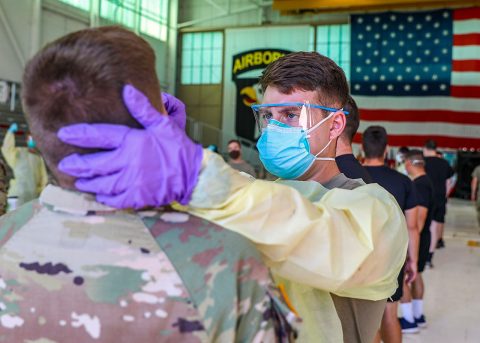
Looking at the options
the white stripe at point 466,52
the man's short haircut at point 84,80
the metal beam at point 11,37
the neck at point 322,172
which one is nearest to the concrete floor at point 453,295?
the neck at point 322,172

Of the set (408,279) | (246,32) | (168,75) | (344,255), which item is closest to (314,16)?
(246,32)

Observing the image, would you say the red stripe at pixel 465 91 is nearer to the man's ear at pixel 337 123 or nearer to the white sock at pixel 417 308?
the white sock at pixel 417 308

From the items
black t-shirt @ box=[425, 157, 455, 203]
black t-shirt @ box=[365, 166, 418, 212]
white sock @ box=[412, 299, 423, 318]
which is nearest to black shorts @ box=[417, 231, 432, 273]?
white sock @ box=[412, 299, 423, 318]

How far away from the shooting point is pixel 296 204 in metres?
0.97

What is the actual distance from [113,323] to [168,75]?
17.7 m

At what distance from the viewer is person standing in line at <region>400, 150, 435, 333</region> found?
4762 mm

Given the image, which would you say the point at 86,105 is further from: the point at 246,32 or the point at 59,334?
the point at 246,32

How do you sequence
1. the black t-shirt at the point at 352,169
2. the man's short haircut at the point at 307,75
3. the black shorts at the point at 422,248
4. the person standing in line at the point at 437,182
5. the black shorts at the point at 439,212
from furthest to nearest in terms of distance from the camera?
1. the black shorts at the point at 439,212
2. the person standing in line at the point at 437,182
3. the black shorts at the point at 422,248
4. the black t-shirt at the point at 352,169
5. the man's short haircut at the point at 307,75

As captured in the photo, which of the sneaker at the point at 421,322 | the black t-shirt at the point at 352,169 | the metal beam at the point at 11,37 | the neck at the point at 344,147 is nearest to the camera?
the black t-shirt at the point at 352,169

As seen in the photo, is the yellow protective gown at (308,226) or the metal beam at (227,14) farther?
the metal beam at (227,14)

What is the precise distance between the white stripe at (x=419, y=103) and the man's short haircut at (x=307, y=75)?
11.8m

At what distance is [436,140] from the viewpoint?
12578 mm

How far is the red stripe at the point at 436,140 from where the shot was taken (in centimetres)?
1228

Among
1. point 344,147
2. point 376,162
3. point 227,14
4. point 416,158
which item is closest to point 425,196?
point 416,158
